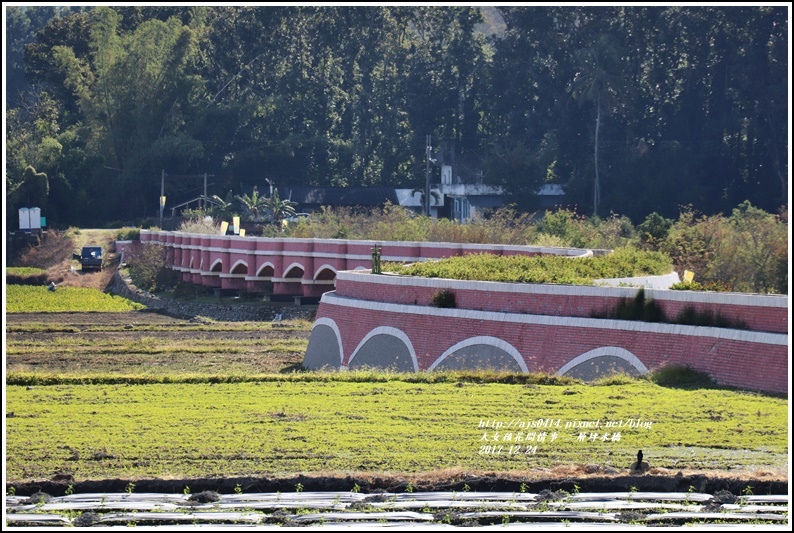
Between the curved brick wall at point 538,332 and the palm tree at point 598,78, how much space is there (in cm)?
5310

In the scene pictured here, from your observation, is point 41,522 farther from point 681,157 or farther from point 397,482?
point 681,157

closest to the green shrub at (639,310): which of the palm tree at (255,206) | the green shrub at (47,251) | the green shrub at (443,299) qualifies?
the green shrub at (443,299)

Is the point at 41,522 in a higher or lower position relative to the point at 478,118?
lower

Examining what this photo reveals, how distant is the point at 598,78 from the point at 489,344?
5908 cm

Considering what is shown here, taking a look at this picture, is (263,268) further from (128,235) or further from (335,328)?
(335,328)

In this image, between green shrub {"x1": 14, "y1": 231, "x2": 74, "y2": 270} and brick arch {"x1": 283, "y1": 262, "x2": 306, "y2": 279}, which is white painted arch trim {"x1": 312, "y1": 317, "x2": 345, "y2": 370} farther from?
green shrub {"x1": 14, "y1": 231, "x2": 74, "y2": 270}

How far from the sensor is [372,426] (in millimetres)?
22031

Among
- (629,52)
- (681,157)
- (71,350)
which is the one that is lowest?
(71,350)

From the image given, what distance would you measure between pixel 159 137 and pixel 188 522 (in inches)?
3379

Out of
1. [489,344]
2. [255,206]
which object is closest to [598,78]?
[255,206]

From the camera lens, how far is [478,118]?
325ft

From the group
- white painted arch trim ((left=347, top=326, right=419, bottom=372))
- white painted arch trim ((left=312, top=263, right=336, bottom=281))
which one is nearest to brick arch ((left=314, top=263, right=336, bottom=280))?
white painted arch trim ((left=312, top=263, right=336, bottom=281))

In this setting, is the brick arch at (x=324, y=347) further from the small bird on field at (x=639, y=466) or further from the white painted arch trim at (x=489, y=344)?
the small bird on field at (x=639, y=466)

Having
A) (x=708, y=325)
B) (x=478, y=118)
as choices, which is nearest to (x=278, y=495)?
(x=708, y=325)
